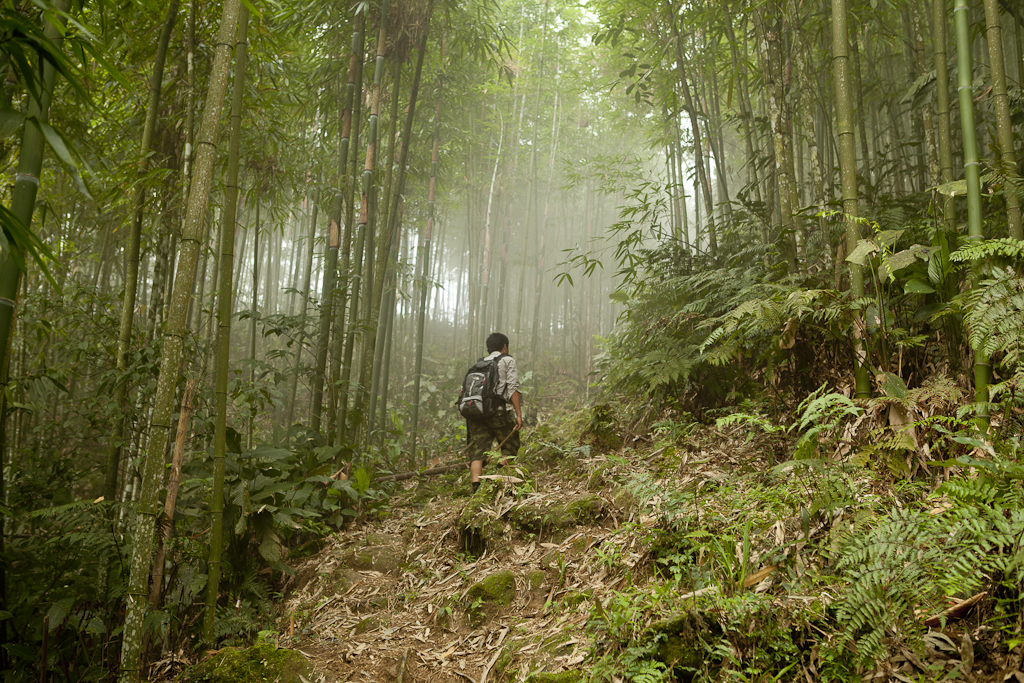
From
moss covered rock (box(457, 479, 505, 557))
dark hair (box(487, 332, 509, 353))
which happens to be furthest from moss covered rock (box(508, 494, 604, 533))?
dark hair (box(487, 332, 509, 353))

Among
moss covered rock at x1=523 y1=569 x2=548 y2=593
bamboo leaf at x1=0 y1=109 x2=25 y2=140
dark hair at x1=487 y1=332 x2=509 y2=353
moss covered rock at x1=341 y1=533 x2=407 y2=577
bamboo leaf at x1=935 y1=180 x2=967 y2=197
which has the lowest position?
moss covered rock at x1=341 y1=533 x2=407 y2=577

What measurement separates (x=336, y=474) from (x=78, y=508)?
60.7 inches

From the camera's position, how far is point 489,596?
2668 millimetres

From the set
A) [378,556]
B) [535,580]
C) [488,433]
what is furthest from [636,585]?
[488,433]

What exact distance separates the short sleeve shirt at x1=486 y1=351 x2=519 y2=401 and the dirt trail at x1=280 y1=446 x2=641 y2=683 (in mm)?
619

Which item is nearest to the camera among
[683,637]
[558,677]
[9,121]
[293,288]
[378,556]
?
[9,121]

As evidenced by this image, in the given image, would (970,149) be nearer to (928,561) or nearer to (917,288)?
(917,288)

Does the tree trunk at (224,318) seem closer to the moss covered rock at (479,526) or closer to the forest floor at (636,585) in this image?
the forest floor at (636,585)

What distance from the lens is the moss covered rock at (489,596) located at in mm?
2602

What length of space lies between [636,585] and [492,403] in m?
2.05

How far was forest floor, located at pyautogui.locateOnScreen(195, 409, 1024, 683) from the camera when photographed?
1589 millimetres

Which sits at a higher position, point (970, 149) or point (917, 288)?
point (970, 149)

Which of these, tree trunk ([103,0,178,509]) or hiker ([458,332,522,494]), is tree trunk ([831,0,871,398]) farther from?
tree trunk ([103,0,178,509])

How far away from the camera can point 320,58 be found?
17.4ft
